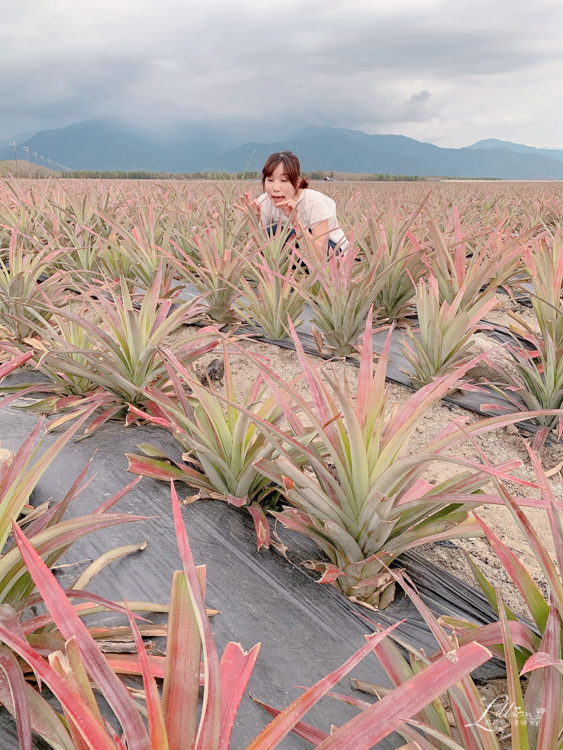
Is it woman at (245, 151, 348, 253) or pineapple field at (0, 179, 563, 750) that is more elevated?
woman at (245, 151, 348, 253)

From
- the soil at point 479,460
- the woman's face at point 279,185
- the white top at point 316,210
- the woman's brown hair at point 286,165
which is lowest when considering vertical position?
the soil at point 479,460

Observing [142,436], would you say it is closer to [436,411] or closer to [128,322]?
[128,322]

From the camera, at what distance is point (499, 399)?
5.01 ft

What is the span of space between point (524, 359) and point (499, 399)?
0.50 ft

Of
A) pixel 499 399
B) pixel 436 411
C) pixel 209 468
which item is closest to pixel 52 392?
pixel 209 468

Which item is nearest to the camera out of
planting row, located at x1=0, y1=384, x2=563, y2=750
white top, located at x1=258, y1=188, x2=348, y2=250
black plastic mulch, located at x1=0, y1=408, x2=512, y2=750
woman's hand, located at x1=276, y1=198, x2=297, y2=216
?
planting row, located at x1=0, y1=384, x2=563, y2=750

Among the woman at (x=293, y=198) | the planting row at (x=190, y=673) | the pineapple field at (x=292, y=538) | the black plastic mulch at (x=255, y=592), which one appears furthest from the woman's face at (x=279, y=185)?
the planting row at (x=190, y=673)

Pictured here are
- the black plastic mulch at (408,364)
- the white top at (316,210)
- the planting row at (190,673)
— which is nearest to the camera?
the planting row at (190,673)

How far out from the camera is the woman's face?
2.42m

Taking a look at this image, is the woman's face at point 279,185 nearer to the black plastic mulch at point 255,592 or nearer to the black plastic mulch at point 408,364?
the black plastic mulch at point 408,364

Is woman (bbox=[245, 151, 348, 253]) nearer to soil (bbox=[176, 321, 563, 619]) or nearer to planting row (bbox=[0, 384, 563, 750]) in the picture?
soil (bbox=[176, 321, 563, 619])

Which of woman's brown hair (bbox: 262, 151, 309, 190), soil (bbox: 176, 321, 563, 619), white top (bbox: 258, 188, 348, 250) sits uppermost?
woman's brown hair (bbox: 262, 151, 309, 190)

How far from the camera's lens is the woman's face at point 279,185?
2422 mm

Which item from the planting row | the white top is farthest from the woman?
the planting row
